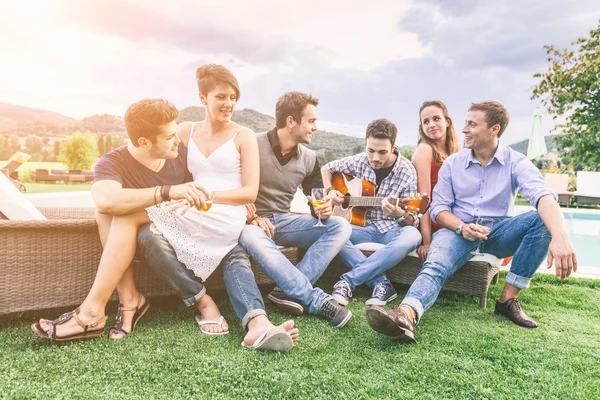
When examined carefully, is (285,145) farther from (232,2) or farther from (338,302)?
(232,2)

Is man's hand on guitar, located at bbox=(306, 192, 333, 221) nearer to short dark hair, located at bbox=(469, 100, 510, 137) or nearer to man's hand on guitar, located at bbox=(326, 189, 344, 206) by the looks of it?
man's hand on guitar, located at bbox=(326, 189, 344, 206)

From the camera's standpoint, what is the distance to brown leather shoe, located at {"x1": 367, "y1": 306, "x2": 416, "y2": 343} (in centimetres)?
204

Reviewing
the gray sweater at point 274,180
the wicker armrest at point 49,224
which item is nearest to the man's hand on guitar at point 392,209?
the gray sweater at point 274,180

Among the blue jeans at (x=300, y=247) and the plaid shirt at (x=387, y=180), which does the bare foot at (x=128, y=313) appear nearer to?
the blue jeans at (x=300, y=247)

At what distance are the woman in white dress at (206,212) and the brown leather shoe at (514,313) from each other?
5.24 feet

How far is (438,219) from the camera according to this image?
283cm

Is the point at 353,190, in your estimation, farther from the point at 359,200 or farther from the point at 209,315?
the point at 209,315

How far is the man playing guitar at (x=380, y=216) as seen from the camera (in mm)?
2838

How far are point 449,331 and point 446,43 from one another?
3179 cm

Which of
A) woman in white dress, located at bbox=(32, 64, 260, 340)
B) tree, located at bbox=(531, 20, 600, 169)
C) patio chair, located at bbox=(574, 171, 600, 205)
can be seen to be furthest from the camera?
tree, located at bbox=(531, 20, 600, 169)

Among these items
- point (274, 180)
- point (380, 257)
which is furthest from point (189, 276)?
point (380, 257)

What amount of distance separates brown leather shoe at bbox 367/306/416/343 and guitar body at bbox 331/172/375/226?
3.94 feet

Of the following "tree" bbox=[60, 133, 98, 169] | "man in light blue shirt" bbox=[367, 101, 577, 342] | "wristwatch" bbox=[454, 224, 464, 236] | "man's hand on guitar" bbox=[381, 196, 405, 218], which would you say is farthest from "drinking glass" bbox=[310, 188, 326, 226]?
"tree" bbox=[60, 133, 98, 169]

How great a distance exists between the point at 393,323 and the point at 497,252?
113 centimetres
